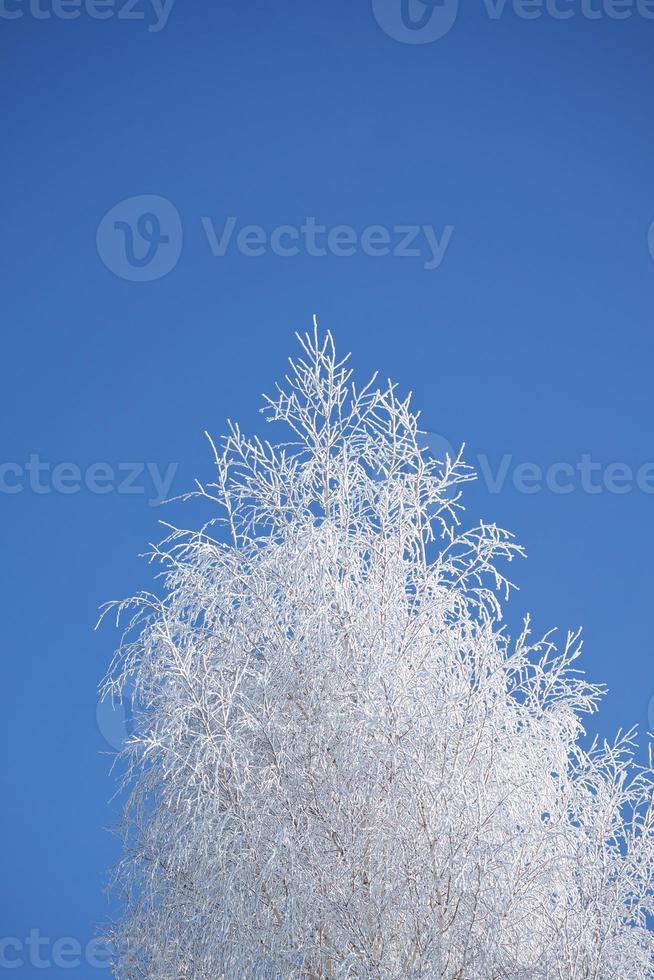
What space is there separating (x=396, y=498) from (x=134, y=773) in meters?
2.32

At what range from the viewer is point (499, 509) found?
16.2 metres

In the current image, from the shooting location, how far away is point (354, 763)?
25.2 feet

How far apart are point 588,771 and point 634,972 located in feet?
3.87

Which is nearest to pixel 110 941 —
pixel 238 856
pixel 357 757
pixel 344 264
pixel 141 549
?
pixel 238 856

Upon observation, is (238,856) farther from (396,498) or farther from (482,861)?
(396,498)

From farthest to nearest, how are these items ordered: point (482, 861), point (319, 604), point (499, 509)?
point (499, 509) → point (319, 604) → point (482, 861)

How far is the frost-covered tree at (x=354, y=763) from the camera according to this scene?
25.2 feet

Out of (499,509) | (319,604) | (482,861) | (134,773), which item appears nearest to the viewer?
(482,861)

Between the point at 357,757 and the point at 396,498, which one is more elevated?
the point at 396,498

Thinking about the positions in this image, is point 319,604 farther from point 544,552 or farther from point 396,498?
point 544,552

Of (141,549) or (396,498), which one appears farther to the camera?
Answer: (141,549)

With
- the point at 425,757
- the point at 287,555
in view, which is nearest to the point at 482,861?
the point at 425,757

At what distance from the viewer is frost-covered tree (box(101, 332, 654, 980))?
303 inches

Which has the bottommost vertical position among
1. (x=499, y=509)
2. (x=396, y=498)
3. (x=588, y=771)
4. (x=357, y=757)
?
(x=357, y=757)
